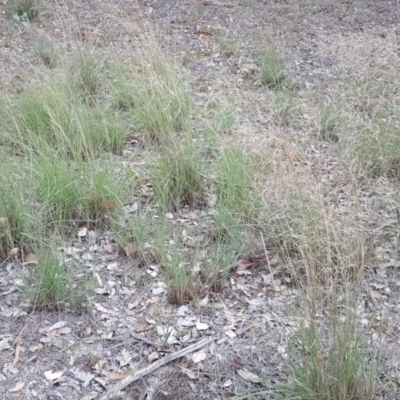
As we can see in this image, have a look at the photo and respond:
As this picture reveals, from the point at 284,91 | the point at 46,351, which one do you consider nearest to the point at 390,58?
the point at 284,91

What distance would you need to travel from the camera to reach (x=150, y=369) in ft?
7.78

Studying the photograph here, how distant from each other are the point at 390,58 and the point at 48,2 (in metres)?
4.10

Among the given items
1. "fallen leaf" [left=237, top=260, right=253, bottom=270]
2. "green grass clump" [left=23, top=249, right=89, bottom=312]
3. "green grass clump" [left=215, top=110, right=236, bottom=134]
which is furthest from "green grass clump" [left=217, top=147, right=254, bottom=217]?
"green grass clump" [left=23, top=249, right=89, bottom=312]

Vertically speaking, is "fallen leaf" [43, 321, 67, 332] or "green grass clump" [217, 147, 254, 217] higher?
"green grass clump" [217, 147, 254, 217]

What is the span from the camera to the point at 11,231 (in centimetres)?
304

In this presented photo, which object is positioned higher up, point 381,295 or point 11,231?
point 11,231

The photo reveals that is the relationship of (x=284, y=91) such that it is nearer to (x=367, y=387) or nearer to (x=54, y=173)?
(x=54, y=173)

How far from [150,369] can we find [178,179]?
1.42 meters

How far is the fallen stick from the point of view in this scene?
2.27 metres

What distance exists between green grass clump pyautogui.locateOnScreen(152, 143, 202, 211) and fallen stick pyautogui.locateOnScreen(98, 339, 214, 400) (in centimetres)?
114

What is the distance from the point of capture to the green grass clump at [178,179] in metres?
3.50

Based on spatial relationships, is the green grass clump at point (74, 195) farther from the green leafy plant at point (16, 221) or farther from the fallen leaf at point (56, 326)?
the fallen leaf at point (56, 326)

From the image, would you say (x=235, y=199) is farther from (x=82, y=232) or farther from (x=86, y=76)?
(x=86, y=76)

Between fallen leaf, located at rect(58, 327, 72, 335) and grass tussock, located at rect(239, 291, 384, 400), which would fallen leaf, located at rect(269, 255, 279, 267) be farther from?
fallen leaf, located at rect(58, 327, 72, 335)
